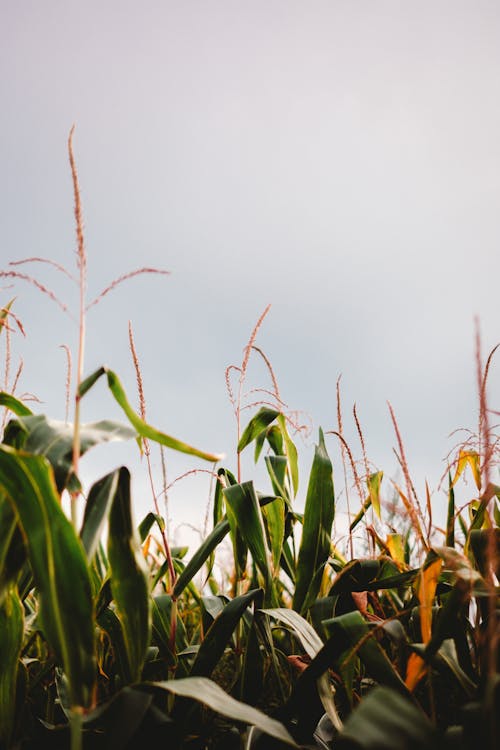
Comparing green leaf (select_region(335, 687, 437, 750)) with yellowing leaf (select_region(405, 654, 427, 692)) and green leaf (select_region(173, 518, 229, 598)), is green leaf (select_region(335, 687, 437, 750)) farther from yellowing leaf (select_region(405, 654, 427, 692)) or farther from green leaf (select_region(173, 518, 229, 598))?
green leaf (select_region(173, 518, 229, 598))

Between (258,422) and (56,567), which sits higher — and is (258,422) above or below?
above

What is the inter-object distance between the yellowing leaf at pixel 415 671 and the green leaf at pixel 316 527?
375 millimetres

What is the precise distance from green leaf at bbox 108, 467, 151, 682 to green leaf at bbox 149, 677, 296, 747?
0.34 ft

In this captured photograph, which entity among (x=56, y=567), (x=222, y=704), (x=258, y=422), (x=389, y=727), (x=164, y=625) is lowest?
(x=164, y=625)

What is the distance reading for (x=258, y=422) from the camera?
1613mm

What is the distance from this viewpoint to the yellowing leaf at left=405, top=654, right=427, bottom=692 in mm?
959

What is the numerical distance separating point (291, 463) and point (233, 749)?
0.89 m

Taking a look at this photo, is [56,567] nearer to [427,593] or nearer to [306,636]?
[306,636]

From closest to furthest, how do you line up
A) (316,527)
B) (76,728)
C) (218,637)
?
(76,728)
(218,637)
(316,527)

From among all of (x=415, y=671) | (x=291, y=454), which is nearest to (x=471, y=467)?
(x=291, y=454)

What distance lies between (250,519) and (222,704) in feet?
1.60

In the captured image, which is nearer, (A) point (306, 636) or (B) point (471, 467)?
(A) point (306, 636)

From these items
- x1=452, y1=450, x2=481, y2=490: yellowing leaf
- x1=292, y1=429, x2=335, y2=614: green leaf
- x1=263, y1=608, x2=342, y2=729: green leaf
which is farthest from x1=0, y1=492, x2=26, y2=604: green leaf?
x1=452, y1=450, x2=481, y2=490: yellowing leaf

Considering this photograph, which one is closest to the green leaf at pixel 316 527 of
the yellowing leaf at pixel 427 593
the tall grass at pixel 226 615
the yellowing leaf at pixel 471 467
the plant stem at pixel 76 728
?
the tall grass at pixel 226 615
